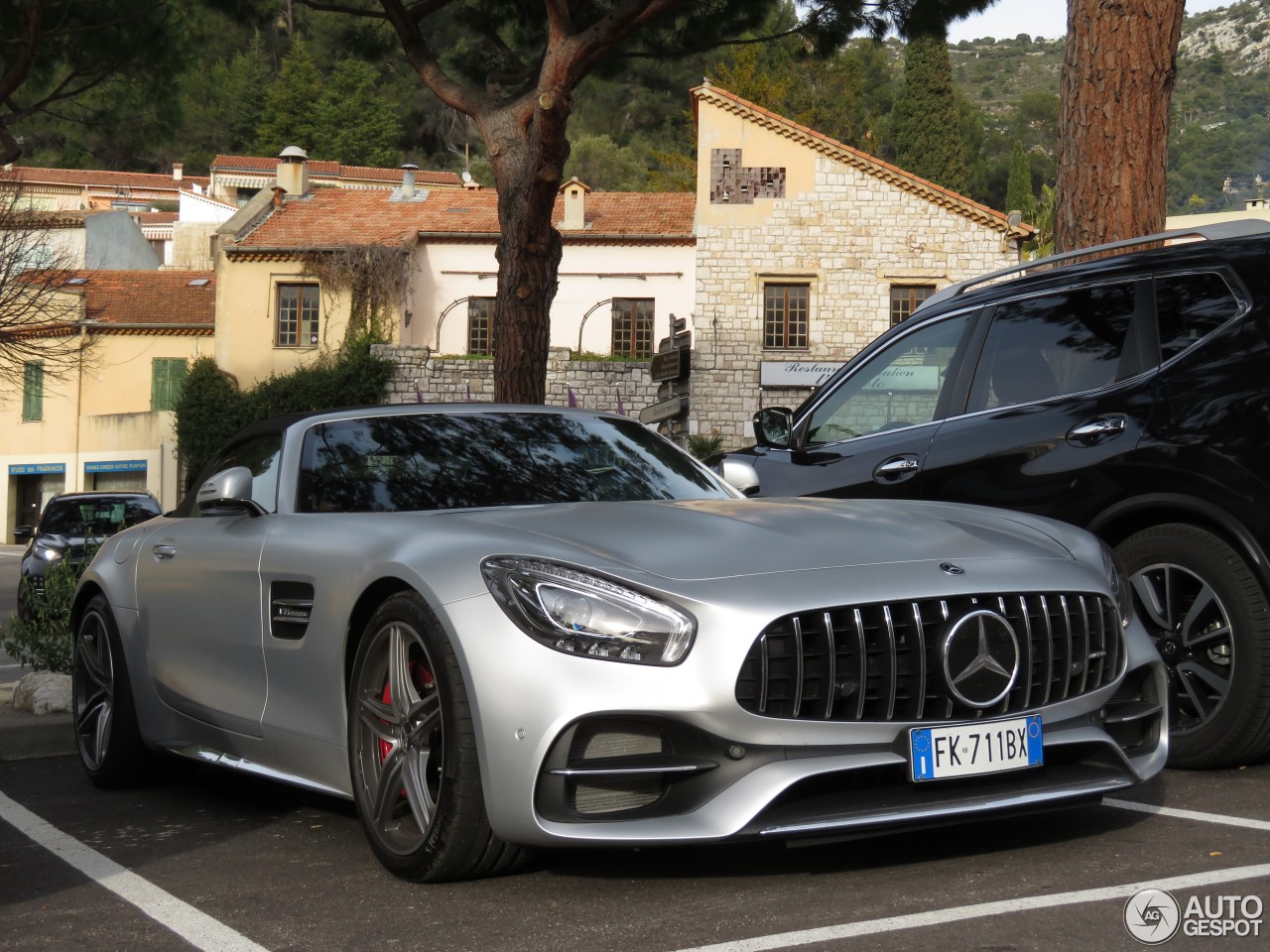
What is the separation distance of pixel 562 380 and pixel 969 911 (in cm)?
3873

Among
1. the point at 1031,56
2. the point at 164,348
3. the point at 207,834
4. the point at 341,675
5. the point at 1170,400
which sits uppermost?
the point at 1031,56

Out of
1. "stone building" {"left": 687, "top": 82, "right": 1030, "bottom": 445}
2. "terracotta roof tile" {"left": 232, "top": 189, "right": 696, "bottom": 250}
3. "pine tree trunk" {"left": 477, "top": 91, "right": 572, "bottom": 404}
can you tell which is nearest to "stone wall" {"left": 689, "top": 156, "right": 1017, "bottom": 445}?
"stone building" {"left": 687, "top": 82, "right": 1030, "bottom": 445}

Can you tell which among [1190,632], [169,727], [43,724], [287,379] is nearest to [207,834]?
[169,727]

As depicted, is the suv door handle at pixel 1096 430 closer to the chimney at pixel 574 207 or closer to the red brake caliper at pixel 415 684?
the red brake caliper at pixel 415 684

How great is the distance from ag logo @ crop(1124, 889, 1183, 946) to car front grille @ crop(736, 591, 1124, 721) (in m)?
0.59

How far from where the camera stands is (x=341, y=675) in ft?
15.1

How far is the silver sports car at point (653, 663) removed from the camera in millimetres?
3883

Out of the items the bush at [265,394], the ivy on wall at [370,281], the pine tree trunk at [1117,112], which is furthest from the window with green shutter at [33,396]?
the pine tree trunk at [1117,112]

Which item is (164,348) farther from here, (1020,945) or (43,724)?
(1020,945)

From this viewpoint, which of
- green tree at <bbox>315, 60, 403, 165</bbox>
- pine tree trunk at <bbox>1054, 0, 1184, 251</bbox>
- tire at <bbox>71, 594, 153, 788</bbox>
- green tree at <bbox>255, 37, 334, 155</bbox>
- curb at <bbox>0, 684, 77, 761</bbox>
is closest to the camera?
tire at <bbox>71, 594, 153, 788</bbox>

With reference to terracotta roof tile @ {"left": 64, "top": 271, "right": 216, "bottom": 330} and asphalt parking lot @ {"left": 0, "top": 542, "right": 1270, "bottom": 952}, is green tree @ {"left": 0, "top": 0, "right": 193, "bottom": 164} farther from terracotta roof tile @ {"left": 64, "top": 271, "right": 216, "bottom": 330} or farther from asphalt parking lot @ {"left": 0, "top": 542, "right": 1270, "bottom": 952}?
terracotta roof tile @ {"left": 64, "top": 271, "right": 216, "bottom": 330}

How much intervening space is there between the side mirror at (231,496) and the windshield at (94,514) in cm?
1405

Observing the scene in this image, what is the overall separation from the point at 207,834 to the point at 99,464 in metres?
47.1

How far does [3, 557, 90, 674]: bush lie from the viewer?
8.21 m
